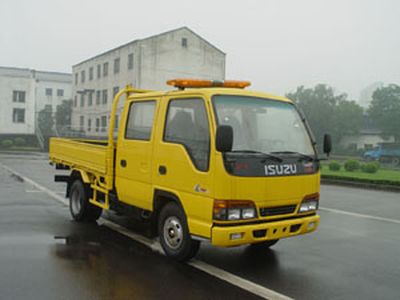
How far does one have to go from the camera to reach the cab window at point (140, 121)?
643 centimetres

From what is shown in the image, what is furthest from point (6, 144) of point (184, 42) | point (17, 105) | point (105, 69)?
point (184, 42)

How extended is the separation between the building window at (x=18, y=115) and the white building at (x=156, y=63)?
13329mm

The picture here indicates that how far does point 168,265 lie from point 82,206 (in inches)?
117

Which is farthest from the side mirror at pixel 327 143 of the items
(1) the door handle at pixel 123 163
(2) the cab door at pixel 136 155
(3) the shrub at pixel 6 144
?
(3) the shrub at pixel 6 144

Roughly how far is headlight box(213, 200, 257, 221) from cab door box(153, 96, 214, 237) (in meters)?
0.09

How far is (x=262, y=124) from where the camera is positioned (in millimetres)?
5855

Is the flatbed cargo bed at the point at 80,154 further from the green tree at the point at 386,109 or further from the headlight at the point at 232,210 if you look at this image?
the green tree at the point at 386,109

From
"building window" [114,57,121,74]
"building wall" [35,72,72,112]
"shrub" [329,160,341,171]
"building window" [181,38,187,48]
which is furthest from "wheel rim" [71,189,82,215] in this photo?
"building wall" [35,72,72,112]

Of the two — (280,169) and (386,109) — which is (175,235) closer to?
(280,169)

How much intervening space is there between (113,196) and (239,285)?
9.35 ft

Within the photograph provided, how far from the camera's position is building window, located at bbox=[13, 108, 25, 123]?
189ft

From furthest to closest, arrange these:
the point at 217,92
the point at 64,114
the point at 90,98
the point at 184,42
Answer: the point at 64,114, the point at 90,98, the point at 184,42, the point at 217,92

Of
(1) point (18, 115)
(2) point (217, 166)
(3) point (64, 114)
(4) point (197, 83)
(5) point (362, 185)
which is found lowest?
(5) point (362, 185)

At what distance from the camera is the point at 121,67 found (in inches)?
1783
